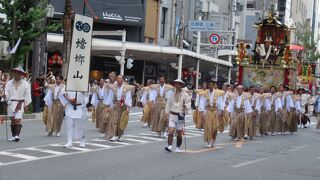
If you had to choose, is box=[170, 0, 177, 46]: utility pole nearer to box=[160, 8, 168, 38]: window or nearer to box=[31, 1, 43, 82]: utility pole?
box=[160, 8, 168, 38]: window

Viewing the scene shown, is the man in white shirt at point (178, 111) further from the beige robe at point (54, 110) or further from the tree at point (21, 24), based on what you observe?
the tree at point (21, 24)

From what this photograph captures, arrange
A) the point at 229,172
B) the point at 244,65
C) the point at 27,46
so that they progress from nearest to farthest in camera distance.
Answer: the point at 229,172 < the point at 27,46 < the point at 244,65

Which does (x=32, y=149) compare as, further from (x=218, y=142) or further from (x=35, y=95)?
(x=35, y=95)

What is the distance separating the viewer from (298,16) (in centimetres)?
9131

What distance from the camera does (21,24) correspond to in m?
24.4

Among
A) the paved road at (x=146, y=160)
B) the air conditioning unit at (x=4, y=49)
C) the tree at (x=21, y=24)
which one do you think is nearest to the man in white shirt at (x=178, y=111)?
the paved road at (x=146, y=160)

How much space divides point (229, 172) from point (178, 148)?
3.39m

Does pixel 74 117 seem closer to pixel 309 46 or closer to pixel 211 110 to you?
pixel 211 110

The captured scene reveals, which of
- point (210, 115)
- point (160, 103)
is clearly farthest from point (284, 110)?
point (210, 115)

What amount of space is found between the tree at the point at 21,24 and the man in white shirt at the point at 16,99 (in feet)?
27.4

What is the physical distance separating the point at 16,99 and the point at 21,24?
31.2 ft

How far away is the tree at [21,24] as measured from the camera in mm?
23875

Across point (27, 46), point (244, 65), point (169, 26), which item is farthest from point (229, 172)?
point (169, 26)

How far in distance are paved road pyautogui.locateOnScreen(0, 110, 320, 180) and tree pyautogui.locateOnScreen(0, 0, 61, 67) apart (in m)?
6.17
